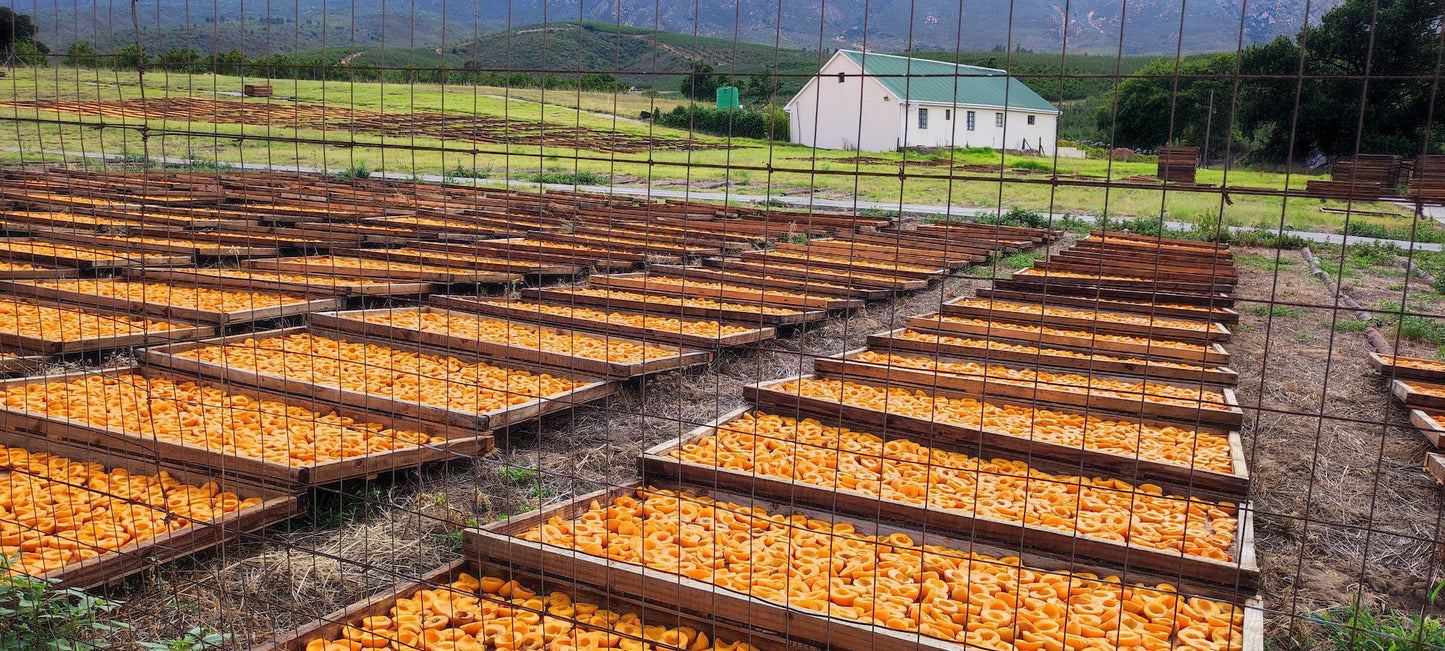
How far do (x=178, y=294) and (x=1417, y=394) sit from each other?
9.62 meters

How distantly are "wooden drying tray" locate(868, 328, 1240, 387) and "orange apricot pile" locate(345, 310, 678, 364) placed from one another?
5.98 feet

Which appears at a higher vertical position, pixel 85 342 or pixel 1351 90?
pixel 1351 90

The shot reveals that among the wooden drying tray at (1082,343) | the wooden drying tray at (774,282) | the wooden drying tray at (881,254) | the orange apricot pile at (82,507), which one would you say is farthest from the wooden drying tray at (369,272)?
the wooden drying tray at (881,254)

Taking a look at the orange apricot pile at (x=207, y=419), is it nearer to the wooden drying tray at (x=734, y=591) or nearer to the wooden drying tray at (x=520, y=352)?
the wooden drying tray at (x=520, y=352)

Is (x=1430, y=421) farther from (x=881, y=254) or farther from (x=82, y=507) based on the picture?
(x=82, y=507)

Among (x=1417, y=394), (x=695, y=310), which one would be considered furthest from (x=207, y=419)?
(x=1417, y=394)

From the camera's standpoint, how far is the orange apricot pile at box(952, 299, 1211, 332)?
8547 millimetres

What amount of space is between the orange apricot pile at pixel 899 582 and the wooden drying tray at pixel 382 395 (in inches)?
36.5

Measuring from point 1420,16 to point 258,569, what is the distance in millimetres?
24789

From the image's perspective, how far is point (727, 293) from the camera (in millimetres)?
9188

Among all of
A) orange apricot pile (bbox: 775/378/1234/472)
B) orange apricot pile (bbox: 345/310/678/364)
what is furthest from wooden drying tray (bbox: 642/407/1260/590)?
orange apricot pile (bbox: 345/310/678/364)

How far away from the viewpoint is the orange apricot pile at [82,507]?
408 centimetres

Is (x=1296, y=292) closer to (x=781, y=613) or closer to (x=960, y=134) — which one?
(x=781, y=613)

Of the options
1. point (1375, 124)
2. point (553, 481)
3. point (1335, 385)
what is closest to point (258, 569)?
point (553, 481)
